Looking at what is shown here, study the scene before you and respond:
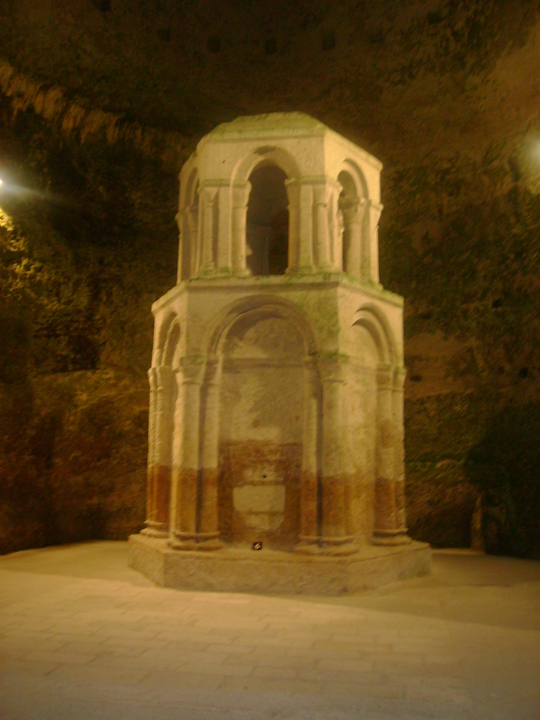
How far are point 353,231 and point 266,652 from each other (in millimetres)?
5337

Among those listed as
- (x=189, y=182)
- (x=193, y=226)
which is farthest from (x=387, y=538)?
(x=189, y=182)

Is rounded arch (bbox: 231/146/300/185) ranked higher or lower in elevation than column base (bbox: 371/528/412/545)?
higher

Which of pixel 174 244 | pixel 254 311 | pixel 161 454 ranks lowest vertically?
pixel 161 454

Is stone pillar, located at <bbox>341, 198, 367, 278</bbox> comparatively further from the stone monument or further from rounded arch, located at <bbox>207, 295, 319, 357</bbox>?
rounded arch, located at <bbox>207, 295, 319, 357</bbox>

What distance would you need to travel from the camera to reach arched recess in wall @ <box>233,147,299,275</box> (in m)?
7.40

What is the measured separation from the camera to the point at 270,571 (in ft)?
20.9

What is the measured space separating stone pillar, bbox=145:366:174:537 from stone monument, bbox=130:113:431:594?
0.02m

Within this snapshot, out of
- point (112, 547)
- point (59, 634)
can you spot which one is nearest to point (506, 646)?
point (59, 634)

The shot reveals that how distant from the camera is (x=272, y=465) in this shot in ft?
22.9

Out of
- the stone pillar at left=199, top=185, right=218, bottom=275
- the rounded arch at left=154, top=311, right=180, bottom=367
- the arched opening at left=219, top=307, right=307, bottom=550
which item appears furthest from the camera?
the rounded arch at left=154, top=311, right=180, bottom=367

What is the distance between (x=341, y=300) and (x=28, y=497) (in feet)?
19.6

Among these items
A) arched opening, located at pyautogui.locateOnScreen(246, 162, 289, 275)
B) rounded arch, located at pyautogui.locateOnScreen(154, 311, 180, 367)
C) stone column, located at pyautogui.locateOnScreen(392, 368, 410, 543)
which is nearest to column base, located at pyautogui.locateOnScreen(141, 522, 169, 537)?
rounded arch, located at pyautogui.locateOnScreen(154, 311, 180, 367)

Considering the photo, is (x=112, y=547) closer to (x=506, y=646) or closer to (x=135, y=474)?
(x=135, y=474)

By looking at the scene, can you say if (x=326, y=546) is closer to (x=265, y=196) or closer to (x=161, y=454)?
(x=161, y=454)
